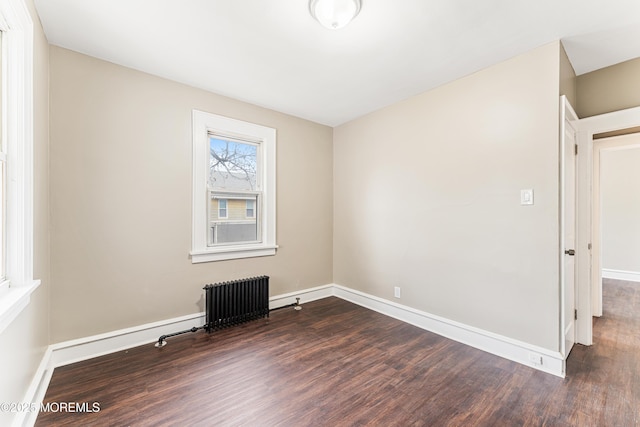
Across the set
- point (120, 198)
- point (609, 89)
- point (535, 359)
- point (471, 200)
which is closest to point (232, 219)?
point (120, 198)

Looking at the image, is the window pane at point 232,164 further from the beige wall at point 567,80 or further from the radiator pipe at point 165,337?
the beige wall at point 567,80

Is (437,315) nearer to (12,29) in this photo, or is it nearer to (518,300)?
(518,300)

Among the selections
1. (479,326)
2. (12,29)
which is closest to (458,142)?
(479,326)

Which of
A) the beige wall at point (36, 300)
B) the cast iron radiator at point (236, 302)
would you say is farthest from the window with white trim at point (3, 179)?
the cast iron radiator at point (236, 302)

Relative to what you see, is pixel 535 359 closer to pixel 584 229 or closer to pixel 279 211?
pixel 584 229

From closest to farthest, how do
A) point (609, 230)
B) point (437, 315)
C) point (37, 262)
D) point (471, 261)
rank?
1. point (37, 262)
2. point (471, 261)
3. point (437, 315)
4. point (609, 230)

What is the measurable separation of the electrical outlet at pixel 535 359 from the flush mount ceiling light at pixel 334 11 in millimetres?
2955

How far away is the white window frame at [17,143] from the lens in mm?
1502

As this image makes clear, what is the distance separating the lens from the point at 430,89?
296 cm

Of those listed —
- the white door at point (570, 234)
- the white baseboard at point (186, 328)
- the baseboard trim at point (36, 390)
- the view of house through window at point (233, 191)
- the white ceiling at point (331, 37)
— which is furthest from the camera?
the view of house through window at point (233, 191)

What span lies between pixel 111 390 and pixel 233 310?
122cm

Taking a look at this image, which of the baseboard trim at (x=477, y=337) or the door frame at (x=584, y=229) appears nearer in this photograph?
the baseboard trim at (x=477, y=337)

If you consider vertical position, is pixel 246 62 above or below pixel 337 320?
above

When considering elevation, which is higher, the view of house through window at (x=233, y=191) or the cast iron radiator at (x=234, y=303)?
the view of house through window at (x=233, y=191)
